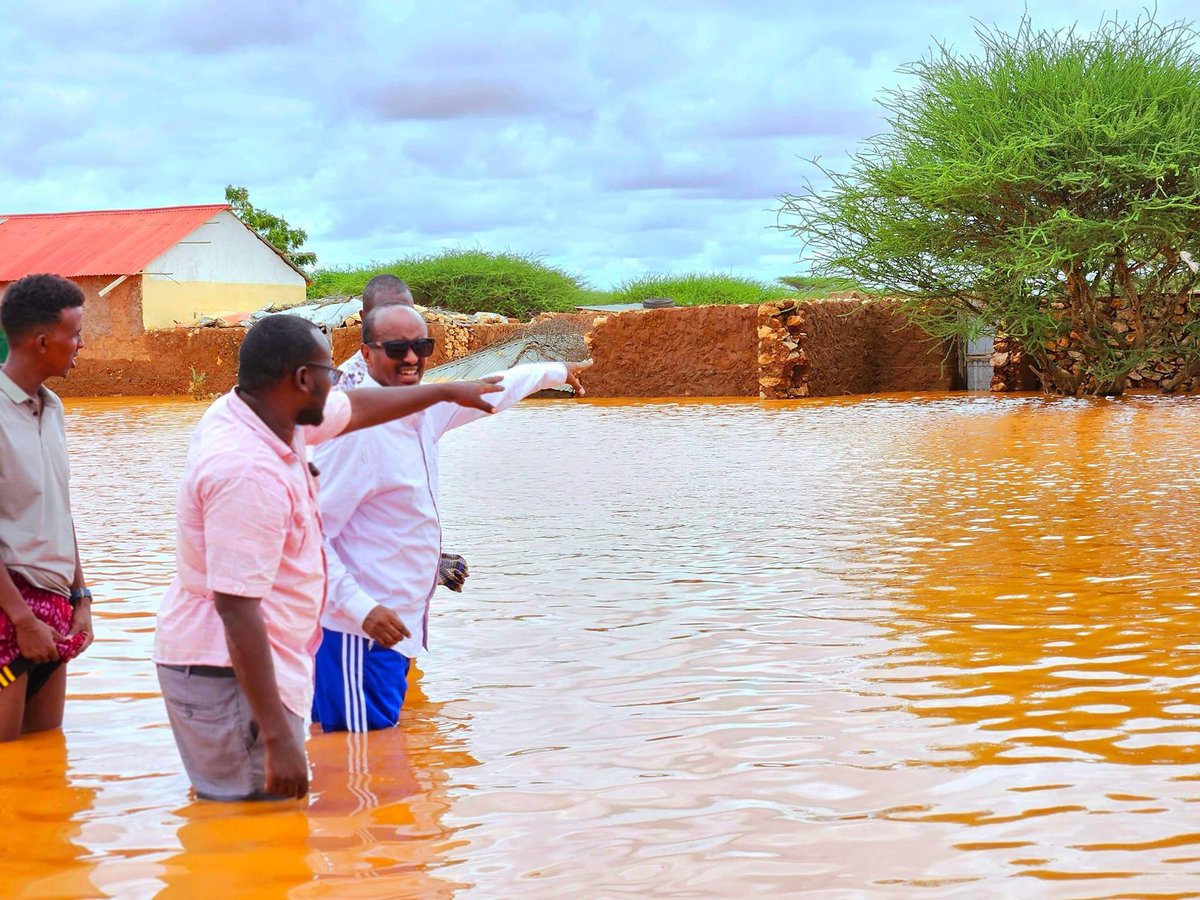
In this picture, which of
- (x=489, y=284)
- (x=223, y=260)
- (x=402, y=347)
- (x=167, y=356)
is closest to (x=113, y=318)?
(x=167, y=356)

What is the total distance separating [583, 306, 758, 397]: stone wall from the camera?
82.5ft

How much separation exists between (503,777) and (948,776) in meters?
1.18

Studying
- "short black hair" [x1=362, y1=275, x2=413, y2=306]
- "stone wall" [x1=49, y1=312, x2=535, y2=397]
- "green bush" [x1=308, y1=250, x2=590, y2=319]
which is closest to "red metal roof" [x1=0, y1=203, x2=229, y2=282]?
"stone wall" [x1=49, y1=312, x2=535, y2=397]

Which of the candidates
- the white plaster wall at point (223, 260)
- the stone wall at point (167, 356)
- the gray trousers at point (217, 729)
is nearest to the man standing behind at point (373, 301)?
the gray trousers at point (217, 729)

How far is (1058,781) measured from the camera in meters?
3.52

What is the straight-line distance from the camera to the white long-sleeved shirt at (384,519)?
3.94 m

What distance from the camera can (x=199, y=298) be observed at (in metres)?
37.0

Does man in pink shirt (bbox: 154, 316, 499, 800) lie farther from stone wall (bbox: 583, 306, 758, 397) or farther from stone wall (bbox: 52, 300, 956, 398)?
stone wall (bbox: 583, 306, 758, 397)

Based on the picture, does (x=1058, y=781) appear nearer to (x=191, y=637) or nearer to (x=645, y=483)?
(x=191, y=637)

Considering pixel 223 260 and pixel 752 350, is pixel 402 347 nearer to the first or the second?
pixel 752 350

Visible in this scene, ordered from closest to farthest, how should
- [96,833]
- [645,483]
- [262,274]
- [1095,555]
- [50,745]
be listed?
1. [96,833]
2. [50,745]
3. [1095,555]
4. [645,483]
5. [262,274]

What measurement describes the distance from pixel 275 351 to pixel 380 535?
1.05m

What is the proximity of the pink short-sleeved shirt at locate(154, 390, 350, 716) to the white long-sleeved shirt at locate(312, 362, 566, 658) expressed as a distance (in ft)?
1.94

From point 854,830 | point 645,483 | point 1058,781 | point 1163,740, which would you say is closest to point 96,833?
point 854,830
